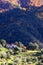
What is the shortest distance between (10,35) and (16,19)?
3294 centimetres

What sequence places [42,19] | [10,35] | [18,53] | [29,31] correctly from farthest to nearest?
[42,19] → [29,31] → [10,35] → [18,53]

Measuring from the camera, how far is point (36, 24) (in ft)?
586

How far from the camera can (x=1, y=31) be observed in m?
166

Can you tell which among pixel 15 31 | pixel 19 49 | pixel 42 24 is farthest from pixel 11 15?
pixel 19 49

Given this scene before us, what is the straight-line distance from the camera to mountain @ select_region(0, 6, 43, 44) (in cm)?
14838

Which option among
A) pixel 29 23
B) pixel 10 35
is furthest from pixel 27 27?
pixel 10 35

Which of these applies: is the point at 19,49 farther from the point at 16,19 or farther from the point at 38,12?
the point at 38,12

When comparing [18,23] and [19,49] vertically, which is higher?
[19,49]

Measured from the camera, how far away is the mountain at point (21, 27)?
487 ft

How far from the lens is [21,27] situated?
547ft

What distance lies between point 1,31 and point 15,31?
11.0 meters

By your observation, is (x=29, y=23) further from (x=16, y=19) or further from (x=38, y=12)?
(x=38, y=12)

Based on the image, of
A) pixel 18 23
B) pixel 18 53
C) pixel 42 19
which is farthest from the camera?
pixel 42 19

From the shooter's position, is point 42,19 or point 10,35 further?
point 42,19
